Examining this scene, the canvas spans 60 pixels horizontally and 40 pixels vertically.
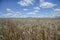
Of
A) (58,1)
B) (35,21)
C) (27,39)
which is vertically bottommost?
(27,39)

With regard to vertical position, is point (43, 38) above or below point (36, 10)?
below

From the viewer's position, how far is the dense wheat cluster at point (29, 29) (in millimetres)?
1769

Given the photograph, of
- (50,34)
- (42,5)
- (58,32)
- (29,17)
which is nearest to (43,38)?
(50,34)

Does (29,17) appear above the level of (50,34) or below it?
above

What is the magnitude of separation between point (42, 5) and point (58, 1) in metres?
0.24

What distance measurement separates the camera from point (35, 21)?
182cm

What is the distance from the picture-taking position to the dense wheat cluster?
1.77 m

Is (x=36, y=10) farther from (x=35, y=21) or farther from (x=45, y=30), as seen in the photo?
(x=45, y=30)

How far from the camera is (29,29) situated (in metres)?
1.82

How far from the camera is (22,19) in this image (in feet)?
6.04

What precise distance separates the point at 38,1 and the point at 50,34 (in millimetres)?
528

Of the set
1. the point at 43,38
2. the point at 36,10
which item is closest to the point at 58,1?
the point at 36,10

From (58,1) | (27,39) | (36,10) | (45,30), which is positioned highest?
(58,1)

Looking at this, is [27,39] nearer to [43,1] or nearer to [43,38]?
[43,38]
